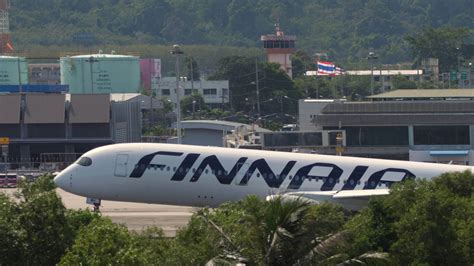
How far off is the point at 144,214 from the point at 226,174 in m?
12.3

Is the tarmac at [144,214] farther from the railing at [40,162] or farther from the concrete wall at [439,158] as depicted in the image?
the railing at [40,162]

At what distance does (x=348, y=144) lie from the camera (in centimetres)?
10094

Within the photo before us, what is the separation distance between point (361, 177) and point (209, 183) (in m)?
6.90

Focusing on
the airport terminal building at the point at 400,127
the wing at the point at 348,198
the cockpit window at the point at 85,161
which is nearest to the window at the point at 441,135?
the airport terminal building at the point at 400,127

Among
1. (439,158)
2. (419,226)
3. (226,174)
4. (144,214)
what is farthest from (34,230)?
(439,158)

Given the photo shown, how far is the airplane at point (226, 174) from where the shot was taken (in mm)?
66688

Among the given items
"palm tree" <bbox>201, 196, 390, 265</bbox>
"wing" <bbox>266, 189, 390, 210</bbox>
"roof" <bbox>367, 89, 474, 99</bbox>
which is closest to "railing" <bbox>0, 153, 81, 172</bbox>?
"roof" <bbox>367, 89, 474, 99</bbox>

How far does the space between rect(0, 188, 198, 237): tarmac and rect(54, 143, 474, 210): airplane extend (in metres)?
2.18

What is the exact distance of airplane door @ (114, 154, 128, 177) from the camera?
67500 millimetres

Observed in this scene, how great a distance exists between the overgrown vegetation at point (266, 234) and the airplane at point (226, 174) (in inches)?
438

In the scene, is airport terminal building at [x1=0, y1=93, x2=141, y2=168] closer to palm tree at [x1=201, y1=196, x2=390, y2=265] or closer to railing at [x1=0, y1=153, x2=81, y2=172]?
railing at [x1=0, y1=153, x2=81, y2=172]

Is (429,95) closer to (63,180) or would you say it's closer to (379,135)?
(379,135)

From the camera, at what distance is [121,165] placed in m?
67.6

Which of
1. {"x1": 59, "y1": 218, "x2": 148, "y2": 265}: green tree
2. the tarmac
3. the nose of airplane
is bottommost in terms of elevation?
the tarmac
